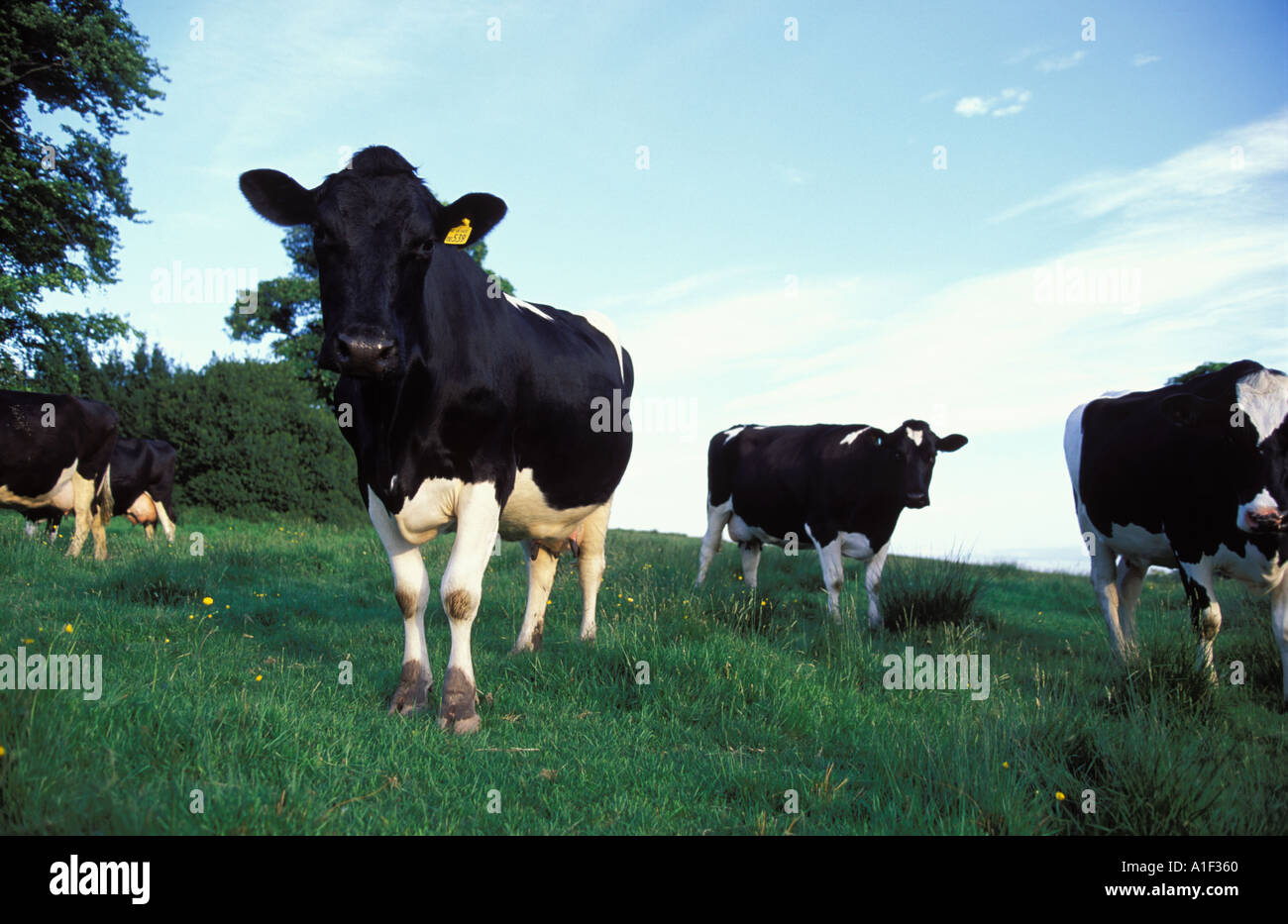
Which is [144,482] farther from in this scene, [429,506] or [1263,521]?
[1263,521]

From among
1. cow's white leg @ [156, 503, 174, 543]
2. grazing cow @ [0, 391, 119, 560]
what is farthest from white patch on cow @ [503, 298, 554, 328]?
cow's white leg @ [156, 503, 174, 543]

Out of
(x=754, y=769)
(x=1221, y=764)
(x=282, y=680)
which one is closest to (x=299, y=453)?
(x=282, y=680)

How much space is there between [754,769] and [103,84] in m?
25.1

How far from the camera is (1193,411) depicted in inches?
277

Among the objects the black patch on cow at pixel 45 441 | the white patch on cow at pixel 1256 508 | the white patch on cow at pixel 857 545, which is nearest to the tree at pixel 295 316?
the black patch on cow at pixel 45 441

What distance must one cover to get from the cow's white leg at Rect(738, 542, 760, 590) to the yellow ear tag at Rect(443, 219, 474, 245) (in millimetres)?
8201

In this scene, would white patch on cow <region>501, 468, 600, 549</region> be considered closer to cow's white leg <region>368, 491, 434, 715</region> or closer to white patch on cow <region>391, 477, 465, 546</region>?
white patch on cow <region>391, 477, 465, 546</region>

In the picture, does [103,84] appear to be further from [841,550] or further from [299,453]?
[841,550]

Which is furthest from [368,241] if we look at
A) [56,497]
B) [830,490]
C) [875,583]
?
[56,497]

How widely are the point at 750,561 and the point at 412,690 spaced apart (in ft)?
27.3

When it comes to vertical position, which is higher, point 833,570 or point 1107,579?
point 833,570

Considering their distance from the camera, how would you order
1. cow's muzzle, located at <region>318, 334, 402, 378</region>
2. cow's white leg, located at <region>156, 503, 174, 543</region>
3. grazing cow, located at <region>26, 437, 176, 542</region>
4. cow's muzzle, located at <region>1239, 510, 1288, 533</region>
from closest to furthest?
cow's muzzle, located at <region>318, 334, 402, 378</region> → cow's muzzle, located at <region>1239, 510, 1288, 533</region> → grazing cow, located at <region>26, 437, 176, 542</region> → cow's white leg, located at <region>156, 503, 174, 543</region>

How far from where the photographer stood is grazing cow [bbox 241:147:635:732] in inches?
184
